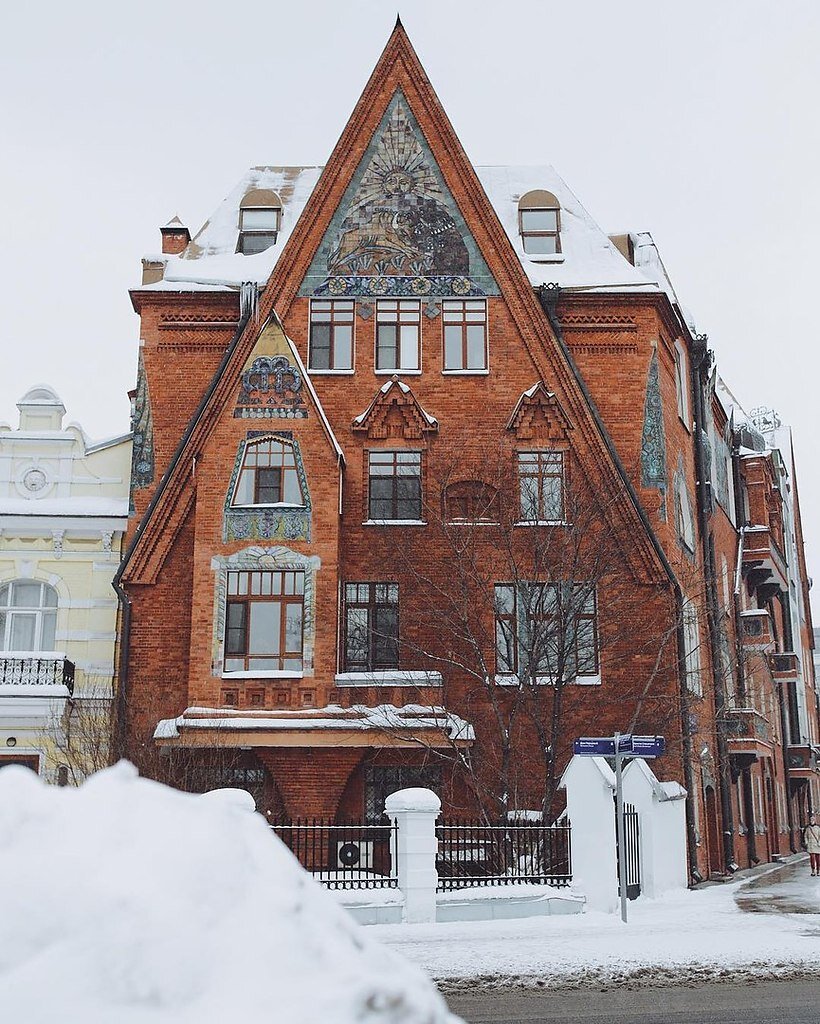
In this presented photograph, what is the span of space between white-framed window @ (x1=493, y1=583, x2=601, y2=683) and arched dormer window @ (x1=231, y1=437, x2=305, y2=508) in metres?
4.83

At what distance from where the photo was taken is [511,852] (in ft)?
62.2

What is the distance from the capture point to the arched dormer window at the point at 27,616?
92.1 ft

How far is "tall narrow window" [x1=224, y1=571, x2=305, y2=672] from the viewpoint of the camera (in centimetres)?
2528

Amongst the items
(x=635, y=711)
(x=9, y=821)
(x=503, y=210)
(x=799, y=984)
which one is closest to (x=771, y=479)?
(x=503, y=210)

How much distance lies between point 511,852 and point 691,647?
36.9 feet

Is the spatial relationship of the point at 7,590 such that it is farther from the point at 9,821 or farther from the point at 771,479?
the point at 9,821

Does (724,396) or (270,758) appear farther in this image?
(724,396)

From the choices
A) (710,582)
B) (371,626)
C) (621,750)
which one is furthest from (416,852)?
(710,582)

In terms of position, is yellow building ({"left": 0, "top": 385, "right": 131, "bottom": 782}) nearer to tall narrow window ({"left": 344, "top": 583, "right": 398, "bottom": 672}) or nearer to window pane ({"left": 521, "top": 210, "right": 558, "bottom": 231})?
tall narrow window ({"left": 344, "top": 583, "right": 398, "bottom": 672})

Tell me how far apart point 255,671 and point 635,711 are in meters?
7.49

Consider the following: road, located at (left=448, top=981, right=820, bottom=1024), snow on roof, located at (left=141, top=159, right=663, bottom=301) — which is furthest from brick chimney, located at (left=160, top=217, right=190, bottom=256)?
road, located at (left=448, top=981, right=820, bottom=1024)

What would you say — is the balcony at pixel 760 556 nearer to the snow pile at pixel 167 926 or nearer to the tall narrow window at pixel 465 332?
the tall narrow window at pixel 465 332

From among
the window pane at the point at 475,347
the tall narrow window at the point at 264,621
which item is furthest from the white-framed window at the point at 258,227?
the tall narrow window at the point at 264,621

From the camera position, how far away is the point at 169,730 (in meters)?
24.5
